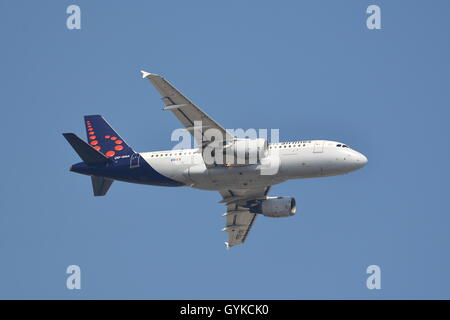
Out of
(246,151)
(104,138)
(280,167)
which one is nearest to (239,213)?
(280,167)

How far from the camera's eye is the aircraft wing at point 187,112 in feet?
201

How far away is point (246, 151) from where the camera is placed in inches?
2539

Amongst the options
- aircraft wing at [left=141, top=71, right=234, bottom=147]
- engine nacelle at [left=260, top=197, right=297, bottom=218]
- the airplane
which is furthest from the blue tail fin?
engine nacelle at [left=260, top=197, right=297, bottom=218]

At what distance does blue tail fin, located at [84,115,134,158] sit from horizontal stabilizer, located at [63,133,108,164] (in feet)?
6.33

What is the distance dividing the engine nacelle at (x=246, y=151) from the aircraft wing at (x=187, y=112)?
940 millimetres

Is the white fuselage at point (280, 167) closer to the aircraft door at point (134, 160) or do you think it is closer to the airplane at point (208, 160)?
the airplane at point (208, 160)

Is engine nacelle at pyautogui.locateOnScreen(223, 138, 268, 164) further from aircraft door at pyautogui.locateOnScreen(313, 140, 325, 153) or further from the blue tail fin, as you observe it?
the blue tail fin

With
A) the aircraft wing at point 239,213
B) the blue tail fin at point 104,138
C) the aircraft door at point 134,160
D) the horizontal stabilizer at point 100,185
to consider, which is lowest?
the aircraft wing at point 239,213

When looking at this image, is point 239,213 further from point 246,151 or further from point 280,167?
point 246,151

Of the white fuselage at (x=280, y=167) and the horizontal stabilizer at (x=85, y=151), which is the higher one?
the horizontal stabilizer at (x=85, y=151)

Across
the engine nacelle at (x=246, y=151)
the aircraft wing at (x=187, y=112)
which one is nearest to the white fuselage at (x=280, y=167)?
the engine nacelle at (x=246, y=151)

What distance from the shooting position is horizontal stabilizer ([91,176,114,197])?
69938mm

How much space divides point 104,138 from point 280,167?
15.7 m

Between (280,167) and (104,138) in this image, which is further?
(104,138)
